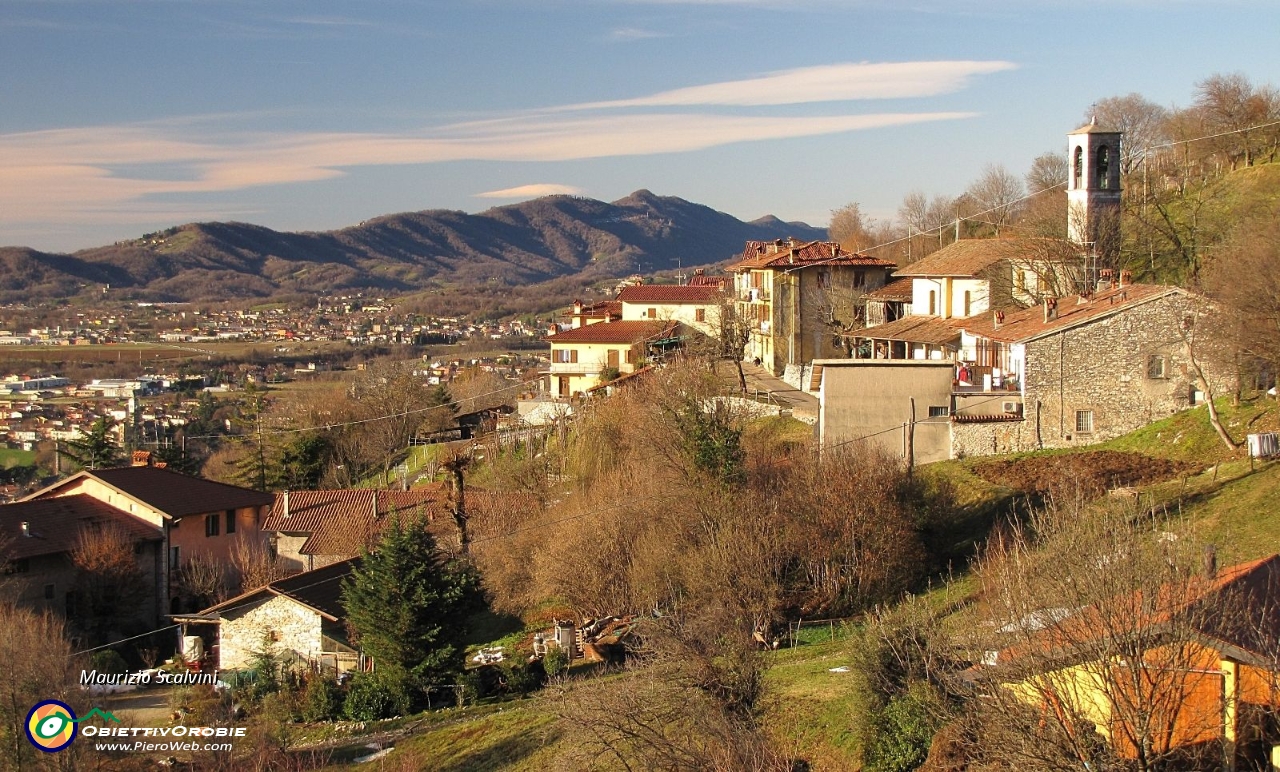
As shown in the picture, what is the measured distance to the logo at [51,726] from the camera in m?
18.3

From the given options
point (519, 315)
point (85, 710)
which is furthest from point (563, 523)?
point (519, 315)

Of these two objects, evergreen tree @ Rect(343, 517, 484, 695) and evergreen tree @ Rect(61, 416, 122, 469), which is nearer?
evergreen tree @ Rect(343, 517, 484, 695)

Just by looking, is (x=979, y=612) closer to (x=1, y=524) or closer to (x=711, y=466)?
(x=711, y=466)

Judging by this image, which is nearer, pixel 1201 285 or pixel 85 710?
pixel 85 710

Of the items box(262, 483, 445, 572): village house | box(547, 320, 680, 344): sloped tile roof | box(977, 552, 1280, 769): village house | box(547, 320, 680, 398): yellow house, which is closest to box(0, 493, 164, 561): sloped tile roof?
box(262, 483, 445, 572): village house

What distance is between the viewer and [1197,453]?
1072 inches

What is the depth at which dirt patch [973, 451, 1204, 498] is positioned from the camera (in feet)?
85.8

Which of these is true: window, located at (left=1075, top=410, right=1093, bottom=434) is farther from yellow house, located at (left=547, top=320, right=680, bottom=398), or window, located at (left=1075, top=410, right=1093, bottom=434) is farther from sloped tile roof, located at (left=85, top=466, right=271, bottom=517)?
yellow house, located at (left=547, top=320, right=680, bottom=398)

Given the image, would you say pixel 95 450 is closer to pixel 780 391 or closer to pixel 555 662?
pixel 780 391

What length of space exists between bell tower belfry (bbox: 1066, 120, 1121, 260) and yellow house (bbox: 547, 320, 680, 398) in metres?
23.7

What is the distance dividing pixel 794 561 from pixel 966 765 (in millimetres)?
12616

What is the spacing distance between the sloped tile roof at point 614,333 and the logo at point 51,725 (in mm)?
41253

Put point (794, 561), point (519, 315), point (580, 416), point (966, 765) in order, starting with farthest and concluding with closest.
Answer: point (519, 315) → point (580, 416) → point (794, 561) → point (966, 765)

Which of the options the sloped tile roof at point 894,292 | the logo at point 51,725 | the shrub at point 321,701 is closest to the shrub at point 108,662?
the shrub at point 321,701
